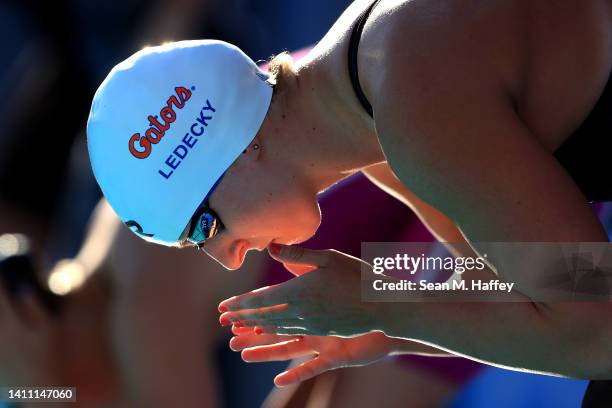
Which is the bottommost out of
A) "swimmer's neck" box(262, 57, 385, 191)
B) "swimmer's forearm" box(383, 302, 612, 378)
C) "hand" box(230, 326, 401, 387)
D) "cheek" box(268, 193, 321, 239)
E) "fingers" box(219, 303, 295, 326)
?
"swimmer's forearm" box(383, 302, 612, 378)

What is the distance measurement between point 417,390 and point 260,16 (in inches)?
103

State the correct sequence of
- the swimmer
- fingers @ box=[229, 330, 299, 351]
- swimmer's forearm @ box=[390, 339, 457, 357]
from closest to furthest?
the swimmer, fingers @ box=[229, 330, 299, 351], swimmer's forearm @ box=[390, 339, 457, 357]

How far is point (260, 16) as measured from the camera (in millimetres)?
4789

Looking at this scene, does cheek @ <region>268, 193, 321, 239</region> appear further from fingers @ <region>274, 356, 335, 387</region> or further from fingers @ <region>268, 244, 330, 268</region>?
fingers @ <region>274, 356, 335, 387</region>

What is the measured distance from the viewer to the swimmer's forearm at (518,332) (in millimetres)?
1575

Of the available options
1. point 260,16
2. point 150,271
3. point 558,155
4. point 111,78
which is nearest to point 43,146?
point 260,16

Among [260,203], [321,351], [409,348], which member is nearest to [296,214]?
[260,203]

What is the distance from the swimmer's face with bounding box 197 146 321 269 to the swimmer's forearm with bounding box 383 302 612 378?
0.47 meters

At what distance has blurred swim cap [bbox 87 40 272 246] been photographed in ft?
6.88

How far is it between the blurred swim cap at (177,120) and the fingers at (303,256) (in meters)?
0.31

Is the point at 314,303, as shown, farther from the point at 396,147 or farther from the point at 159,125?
the point at 159,125

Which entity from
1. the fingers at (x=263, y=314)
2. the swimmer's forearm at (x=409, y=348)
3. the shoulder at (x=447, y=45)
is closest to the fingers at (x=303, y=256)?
the fingers at (x=263, y=314)

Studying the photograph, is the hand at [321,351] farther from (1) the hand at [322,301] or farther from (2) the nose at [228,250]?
(1) the hand at [322,301]

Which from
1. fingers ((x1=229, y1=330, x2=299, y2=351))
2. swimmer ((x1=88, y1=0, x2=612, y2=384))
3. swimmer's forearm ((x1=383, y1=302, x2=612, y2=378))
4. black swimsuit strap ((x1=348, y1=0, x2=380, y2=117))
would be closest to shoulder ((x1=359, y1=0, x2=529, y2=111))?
swimmer ((x1=88, y1=0, x2=612, y2=384))
